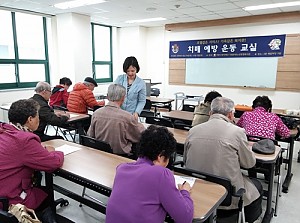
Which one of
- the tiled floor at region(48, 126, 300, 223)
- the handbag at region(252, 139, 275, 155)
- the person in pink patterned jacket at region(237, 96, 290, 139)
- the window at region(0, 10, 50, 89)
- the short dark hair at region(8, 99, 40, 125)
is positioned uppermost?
the window at region(0, 10, 50, 89)

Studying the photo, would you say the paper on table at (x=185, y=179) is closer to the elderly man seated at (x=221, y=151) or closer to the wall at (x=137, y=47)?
the elderly man seated at (x=221, y=151)

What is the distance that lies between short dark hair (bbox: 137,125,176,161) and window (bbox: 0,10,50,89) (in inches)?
235

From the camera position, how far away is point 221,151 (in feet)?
A: 5.61

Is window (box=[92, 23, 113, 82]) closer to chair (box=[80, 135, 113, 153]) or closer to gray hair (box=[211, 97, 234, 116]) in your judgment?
chair (box=[80, 135, 113, 153])

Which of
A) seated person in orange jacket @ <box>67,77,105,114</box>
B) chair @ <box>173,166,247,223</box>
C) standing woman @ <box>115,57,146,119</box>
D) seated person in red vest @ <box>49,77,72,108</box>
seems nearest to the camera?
chair @ <box>173,166,247,223</box>

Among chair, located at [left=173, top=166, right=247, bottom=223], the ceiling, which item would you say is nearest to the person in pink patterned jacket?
chair, located at [left=173, top=166, right=247, bottom=223]

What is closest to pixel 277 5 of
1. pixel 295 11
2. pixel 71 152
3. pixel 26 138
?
pixel 295 11

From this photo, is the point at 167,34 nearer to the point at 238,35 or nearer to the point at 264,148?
the point at 238,35

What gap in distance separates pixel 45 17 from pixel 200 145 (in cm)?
641

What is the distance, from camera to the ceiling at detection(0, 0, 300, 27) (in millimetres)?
5262

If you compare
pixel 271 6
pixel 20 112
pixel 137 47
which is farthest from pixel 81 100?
pixel 137 47

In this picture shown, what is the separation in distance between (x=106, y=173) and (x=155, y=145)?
2.12 ft

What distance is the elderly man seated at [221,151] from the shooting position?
1715mm

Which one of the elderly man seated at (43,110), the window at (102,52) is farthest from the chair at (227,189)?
the window at (102,52)
